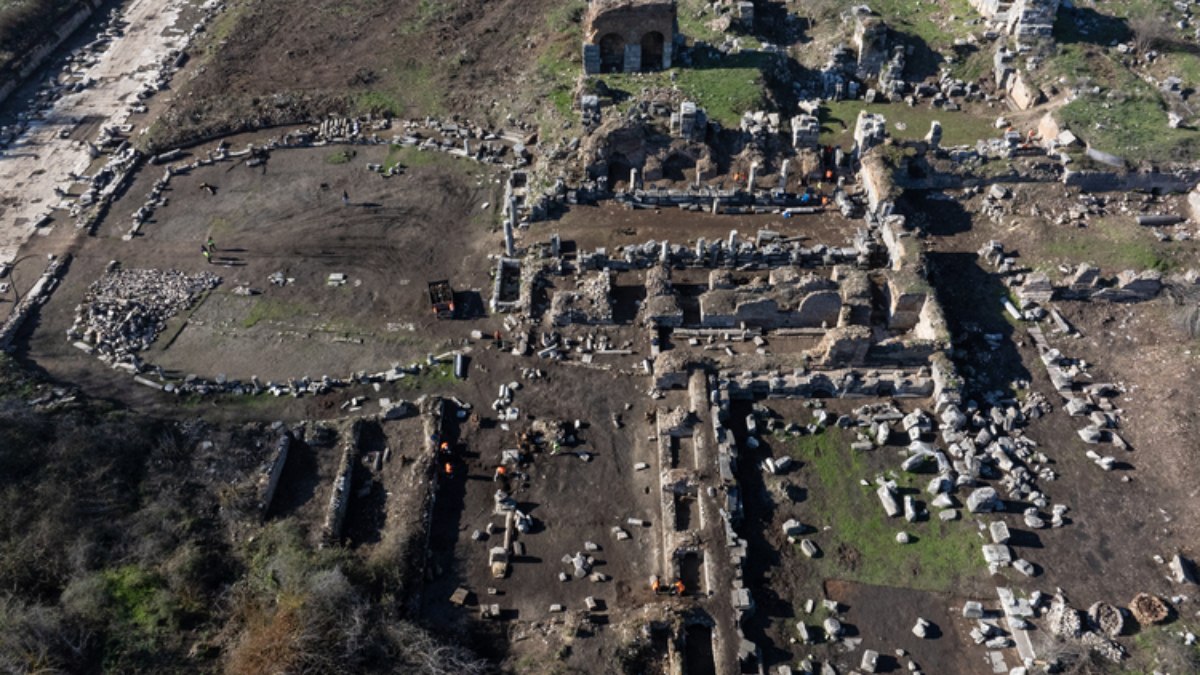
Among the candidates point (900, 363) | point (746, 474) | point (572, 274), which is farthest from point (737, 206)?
point (746, 474)

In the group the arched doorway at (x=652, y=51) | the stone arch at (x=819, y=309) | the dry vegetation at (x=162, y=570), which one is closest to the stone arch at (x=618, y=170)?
the arched doorway at (x=652, y=51)

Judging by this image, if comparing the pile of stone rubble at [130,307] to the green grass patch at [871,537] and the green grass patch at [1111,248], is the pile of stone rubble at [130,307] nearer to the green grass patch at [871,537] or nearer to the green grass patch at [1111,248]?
the green grass patch at [871,537]

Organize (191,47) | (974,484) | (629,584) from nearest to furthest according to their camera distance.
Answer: (629,584)
(974,484)
(191,47)

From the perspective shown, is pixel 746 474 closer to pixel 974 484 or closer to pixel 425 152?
pixel 974 484

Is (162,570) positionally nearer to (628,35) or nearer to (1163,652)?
(1163,652)

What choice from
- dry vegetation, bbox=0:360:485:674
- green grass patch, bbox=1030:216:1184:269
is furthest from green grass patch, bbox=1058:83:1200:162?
dry vegetation, bbox=0:360:485:674

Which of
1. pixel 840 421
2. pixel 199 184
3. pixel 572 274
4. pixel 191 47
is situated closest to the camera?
pixel 840 421

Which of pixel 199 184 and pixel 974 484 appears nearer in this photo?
pixel 974 484

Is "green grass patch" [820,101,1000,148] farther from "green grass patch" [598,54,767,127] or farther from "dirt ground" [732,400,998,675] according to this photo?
"dirt ground" [732,400,998,675]

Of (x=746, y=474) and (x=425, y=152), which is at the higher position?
(x=425, y=152)
